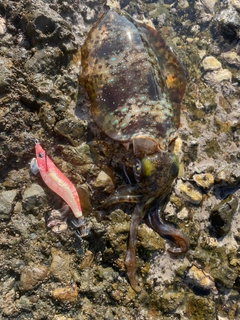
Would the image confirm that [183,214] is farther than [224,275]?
Yes

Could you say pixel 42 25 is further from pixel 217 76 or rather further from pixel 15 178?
pixel 217 76

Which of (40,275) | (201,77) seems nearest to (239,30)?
(201,77)

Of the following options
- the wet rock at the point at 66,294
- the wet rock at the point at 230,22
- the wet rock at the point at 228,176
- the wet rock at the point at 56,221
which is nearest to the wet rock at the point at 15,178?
the wet rock at the point at 56,221

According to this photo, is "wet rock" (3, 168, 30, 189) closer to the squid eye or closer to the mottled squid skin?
the mottled squid skin

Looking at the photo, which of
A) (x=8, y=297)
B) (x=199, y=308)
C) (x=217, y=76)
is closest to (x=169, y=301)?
(x=199, y=308)

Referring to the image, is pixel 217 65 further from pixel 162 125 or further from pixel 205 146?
pixel 162 125

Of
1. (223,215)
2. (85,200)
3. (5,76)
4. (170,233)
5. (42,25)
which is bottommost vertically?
(170,233)
